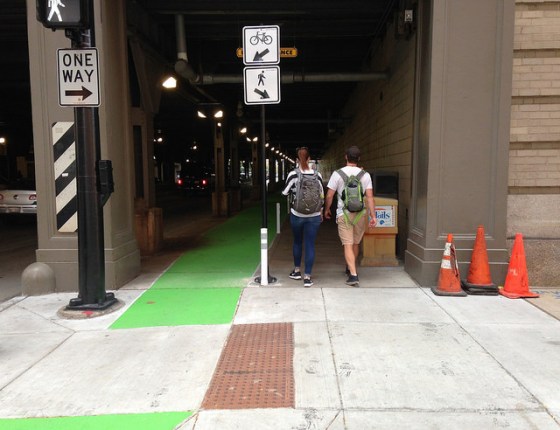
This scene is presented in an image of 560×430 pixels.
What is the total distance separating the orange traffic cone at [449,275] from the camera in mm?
5975

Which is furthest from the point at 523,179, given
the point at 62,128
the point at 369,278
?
the point at 62,128

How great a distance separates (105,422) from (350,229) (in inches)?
161

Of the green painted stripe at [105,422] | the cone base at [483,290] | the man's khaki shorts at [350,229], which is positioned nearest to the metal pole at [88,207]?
the green painted stripe at [105,422]

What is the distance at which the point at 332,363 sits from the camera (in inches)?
159

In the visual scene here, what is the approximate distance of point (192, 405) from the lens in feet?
11.1

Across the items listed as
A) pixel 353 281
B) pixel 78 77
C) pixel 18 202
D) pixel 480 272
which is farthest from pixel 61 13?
pixel 18 202

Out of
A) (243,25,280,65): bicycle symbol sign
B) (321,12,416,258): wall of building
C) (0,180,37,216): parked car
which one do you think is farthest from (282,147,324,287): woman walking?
(0,180,37,216): parked car

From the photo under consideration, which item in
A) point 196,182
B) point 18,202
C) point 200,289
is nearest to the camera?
point 200,289

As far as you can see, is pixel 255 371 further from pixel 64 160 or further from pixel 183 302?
pixel 64 160

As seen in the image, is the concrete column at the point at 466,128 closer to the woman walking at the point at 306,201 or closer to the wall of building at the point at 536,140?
the wall of building at the point at 536,140

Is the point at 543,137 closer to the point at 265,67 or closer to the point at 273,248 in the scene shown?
the point at 265,67

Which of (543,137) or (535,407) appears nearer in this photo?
(535,407)

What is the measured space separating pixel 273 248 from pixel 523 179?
4.87 meters

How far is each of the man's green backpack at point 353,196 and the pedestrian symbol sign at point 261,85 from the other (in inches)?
57.4
